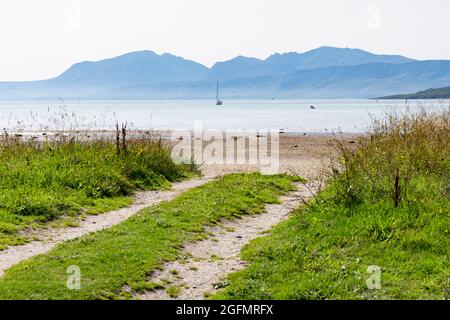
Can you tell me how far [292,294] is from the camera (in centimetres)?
789

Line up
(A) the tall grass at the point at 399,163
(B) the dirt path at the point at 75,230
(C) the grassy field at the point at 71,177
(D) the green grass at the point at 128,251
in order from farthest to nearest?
1. (C) the grassy field at the point at 71,177
2. (A) the tall grass at the point at 399,163
3. (B) the dirt path at the point at 75,230
4. (D) the green grass at the point at 128,251

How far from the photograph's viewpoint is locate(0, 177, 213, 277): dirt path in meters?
10.2

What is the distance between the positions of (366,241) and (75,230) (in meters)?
5.66

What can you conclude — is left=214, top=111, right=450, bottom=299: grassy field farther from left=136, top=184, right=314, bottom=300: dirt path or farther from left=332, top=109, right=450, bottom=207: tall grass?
left=136, top=184, right=314, bottom=300: dirt path

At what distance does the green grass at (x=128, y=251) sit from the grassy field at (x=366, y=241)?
1.38 m

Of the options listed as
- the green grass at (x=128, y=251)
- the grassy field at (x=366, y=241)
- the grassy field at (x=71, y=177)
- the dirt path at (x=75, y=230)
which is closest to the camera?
the grassy field at (x=366, y=241)

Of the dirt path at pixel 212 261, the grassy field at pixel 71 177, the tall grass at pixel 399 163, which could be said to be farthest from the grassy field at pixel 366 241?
the grassy field at pixel 71 177

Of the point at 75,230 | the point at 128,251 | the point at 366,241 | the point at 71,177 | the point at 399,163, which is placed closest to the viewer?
the point at 366,241

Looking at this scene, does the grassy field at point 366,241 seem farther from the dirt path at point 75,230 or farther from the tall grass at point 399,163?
the dirt path at point 75,230

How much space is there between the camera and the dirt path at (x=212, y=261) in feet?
28.3

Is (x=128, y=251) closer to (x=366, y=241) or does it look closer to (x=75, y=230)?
(x=75, y=230)

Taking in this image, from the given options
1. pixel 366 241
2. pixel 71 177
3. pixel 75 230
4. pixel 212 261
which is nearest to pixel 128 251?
pixel 212 261

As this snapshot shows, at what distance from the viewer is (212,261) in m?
10.1
